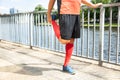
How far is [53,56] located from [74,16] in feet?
5.97

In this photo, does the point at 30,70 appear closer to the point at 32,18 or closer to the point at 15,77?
the point at 15,77

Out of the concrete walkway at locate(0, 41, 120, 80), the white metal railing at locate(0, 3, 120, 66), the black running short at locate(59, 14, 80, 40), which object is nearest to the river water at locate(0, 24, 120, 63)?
the white metal railing at locate(0, 3, 120, 66)

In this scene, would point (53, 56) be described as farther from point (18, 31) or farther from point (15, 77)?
point (18, 31)

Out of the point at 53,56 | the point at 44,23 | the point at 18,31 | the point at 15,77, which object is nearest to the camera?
the point at 15,77

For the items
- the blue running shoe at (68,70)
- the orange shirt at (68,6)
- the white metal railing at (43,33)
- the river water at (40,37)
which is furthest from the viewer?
the river water at (40,37)

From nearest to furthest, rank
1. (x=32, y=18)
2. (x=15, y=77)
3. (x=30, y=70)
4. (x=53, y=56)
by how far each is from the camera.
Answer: (x=15, y=77) < (x=30, y=70) < (x=53, y=56) < (x=32, y=18)

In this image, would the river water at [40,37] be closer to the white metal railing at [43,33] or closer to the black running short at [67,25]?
the white metal railing at [43,33]

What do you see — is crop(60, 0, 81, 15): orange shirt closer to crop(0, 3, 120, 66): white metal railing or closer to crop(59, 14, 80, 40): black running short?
crop(59, 14, 80, 40): black running short

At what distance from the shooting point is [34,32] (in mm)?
6520

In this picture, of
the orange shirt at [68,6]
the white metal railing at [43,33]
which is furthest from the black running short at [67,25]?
the white metal railing at [43,33]

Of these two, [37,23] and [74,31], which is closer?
[74,31]

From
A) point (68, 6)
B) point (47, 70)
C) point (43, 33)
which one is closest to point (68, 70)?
point (47, 70)

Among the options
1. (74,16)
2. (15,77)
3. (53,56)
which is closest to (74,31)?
(74,16)

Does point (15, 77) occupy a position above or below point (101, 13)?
below
